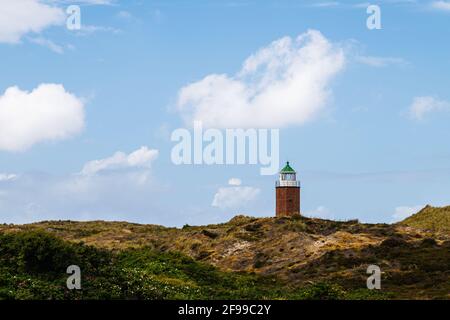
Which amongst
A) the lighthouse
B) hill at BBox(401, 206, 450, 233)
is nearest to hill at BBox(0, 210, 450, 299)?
the lighthouse

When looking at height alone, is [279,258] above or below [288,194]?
below

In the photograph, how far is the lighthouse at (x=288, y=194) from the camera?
89688 mm

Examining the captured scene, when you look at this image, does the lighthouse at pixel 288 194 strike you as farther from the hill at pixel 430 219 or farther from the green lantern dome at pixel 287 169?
the hill at pixel 430 219

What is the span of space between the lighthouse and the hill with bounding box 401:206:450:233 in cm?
1545

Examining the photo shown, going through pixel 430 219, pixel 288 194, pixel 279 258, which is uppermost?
pixel 288 194

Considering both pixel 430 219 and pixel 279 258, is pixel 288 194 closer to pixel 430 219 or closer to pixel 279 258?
pixel 430 219

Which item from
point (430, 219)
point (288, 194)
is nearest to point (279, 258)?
point (288, 194)

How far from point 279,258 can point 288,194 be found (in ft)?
94.7

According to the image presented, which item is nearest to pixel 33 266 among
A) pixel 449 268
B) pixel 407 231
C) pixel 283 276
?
pixel 283 276

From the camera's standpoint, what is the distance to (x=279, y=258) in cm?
6131

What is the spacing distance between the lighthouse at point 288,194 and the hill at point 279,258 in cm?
615

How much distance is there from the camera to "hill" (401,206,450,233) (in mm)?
92625
